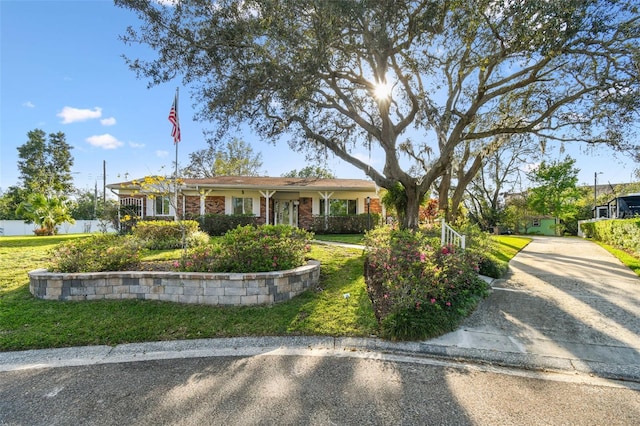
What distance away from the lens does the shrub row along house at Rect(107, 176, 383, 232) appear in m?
16.4

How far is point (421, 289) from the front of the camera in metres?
4.56

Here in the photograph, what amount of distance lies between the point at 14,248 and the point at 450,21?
48.5 feet

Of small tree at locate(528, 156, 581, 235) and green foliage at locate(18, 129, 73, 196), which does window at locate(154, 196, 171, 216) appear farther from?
small tree at locate(528, 156, 581, 235)

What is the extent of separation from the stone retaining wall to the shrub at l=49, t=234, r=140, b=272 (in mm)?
335

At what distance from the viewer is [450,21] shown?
299 inches

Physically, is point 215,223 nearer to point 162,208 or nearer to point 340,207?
point 162,208

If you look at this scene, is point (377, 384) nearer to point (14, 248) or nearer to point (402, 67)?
point (402, 67)

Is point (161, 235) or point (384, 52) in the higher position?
point (384, 52)

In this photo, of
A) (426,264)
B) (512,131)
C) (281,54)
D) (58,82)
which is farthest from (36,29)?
(512,131)

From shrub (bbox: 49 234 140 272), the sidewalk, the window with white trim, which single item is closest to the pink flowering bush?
the sidewalk

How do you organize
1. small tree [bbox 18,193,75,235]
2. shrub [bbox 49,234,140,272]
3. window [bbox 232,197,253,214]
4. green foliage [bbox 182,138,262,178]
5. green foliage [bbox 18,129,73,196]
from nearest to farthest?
shrub [bbox 49,234,140,272] < small tree [bbox 18,193,75,235] < window [bbox 232,197,253,214] < green foliage [bbox 182,138,262,178] < green foliage [bbox 18,129,73,196]

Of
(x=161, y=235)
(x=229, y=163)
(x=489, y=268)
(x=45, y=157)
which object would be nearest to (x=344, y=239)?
(x=489, y=268)

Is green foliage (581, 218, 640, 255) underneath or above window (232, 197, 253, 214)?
underneath

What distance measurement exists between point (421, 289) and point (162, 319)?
3958mm
